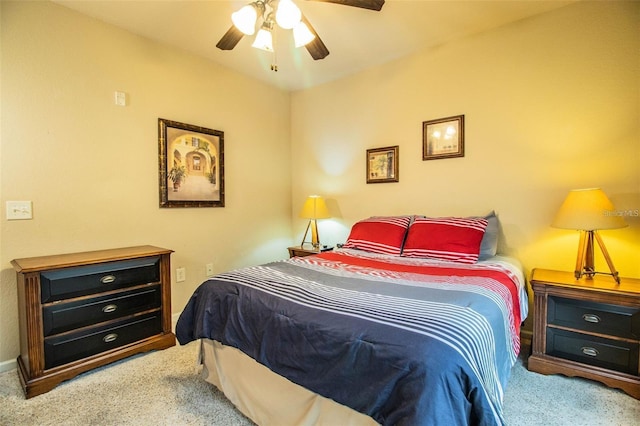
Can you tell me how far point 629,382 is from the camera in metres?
1.76

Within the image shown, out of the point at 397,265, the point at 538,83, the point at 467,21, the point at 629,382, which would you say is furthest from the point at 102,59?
the point at 629,382

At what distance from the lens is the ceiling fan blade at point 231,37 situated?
6.48ft

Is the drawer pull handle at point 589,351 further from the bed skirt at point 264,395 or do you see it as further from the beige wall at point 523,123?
the bed skirt at point 264,395

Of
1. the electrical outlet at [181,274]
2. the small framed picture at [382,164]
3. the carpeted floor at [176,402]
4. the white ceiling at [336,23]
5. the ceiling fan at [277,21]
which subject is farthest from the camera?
the small framed picture at [382,164]

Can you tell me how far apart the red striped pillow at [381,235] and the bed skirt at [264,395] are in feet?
4.92

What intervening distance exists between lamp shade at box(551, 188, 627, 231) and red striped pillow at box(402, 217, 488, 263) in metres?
0.55

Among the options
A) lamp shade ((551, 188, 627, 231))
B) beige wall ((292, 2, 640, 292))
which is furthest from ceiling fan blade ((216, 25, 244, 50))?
lamp shade ((551, 188, 627, 231))

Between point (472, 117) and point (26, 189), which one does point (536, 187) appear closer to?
point (472, 117)

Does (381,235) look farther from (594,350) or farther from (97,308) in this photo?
(97,308)

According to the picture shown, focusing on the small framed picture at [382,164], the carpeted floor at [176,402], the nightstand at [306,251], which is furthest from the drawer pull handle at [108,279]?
the small framed picture at [382,164]

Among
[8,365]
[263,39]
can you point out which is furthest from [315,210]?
[8,365]

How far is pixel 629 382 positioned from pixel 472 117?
2.13 m

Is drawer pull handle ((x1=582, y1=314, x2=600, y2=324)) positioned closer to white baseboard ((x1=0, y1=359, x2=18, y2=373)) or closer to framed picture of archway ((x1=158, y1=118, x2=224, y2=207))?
framed picture of archway ((x1=158, y1=118, x2=224, y2=207))

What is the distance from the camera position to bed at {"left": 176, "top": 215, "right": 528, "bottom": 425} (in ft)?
3.12
